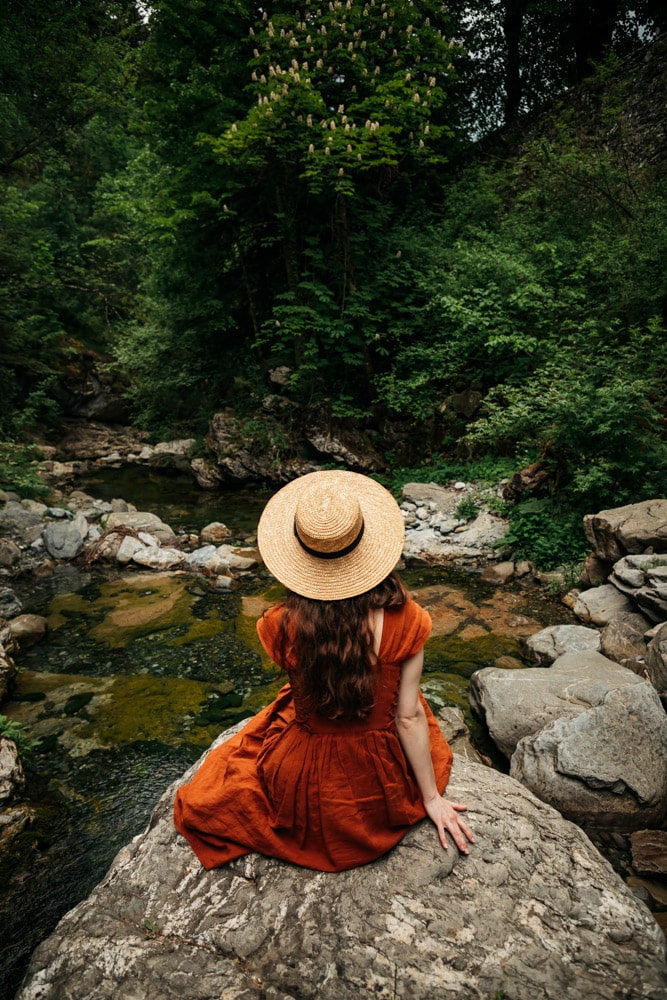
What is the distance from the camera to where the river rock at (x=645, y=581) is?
14.6ft

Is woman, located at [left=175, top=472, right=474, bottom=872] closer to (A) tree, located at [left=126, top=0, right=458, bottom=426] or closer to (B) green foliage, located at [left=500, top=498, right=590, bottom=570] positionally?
(B) green foliage, located at [left=500, top=498, right=590, bottom=570]

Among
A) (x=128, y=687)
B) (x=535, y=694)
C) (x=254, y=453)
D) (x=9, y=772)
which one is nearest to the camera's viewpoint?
(x=9, y=772)

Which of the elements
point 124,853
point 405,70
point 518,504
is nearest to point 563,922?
Answer: point 124,853

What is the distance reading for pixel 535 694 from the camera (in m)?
3.61

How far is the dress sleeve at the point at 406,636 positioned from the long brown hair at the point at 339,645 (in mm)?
53

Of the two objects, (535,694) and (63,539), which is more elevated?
(63,539)

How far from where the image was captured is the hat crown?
158 centimetres

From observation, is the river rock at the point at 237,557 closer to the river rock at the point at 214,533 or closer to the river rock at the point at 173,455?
the river rock at the point at 214,533

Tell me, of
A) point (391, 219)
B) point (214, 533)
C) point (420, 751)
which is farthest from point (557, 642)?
point (391, 219)

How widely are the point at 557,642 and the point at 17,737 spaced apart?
187 inches

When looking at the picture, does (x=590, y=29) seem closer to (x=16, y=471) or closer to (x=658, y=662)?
(x=658, y=662)

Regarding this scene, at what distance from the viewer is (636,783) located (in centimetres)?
290

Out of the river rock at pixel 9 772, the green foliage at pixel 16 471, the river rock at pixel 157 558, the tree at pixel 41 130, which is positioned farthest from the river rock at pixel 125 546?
the river rock at pixel 9 772

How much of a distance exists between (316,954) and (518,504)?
6.75 metres
